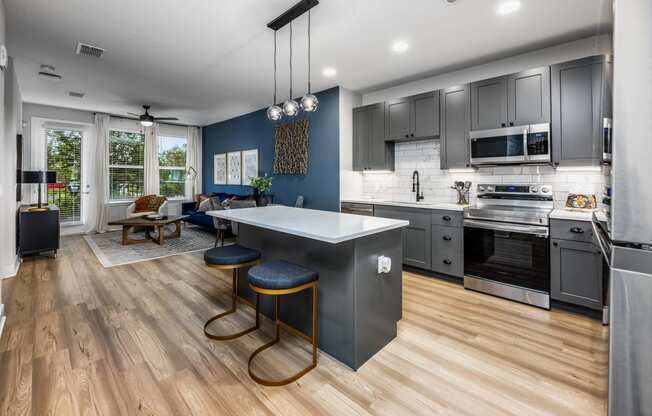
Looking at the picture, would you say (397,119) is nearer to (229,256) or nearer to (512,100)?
(512,100)

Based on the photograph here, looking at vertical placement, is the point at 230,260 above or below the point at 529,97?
below

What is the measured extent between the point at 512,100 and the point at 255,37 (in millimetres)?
2845

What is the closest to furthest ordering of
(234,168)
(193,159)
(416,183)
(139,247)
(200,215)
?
(416,183) → (139,247) → (200,215) → (234,168) → (193,159)

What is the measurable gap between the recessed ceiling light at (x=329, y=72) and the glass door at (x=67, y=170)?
19.5 ft

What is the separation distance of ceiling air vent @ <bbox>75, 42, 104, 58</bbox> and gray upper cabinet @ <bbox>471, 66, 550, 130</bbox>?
14.4ft

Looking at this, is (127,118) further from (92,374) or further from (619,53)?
(619,53)

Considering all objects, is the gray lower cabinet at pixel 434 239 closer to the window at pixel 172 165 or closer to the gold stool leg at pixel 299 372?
the gold stool leg at pixel 299 372

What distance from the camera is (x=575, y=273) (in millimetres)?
2695

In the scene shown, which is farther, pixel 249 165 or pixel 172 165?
pixel 172 165

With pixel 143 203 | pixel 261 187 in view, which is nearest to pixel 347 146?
pixel 261 187

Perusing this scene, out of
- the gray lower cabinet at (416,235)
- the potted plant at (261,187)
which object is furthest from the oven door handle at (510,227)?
the potted plant at (261,187)

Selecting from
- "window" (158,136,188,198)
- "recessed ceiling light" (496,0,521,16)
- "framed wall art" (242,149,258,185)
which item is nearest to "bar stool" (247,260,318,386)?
"recessed ceiling light" (496,0,521,16)

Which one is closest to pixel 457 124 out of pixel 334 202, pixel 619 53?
pixel 334 202

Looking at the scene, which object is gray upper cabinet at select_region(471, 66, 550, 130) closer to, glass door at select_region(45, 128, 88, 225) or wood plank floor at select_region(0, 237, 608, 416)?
wood plank floor at select_region(0, 237, 608, 416)
